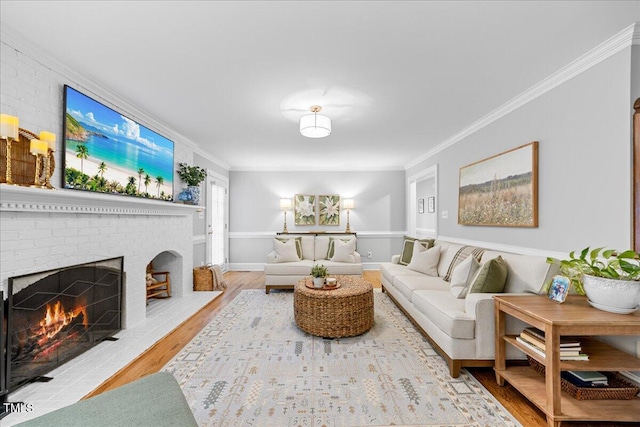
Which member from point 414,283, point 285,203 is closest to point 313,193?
point 285,203

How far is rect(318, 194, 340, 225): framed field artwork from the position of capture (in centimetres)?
676

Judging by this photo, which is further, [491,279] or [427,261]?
[427,261]

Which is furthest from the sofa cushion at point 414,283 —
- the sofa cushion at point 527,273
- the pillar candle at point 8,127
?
the pillar candle at point 8,127

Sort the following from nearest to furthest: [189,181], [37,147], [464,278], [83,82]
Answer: [37,147]
[83,82]
[464,278]
[189,181]

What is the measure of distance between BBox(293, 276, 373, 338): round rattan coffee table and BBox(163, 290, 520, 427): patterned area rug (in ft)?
0.34

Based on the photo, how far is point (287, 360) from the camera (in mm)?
2553

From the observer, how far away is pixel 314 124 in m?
3.15

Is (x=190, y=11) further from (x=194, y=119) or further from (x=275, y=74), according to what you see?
(x=194, y=119)

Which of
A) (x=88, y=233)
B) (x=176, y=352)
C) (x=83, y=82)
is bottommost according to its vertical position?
(x=176, y=352)

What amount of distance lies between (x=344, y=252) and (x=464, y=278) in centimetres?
265

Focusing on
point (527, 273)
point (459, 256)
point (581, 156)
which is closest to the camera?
point (581, 156)

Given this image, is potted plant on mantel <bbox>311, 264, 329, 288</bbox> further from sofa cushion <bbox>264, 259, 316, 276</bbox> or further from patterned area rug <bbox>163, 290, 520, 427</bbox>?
sofa cushion <bbox>264, 259, 316, 276</bbox>

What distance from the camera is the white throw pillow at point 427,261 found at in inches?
158

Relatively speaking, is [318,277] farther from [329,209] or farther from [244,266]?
[244,266]
